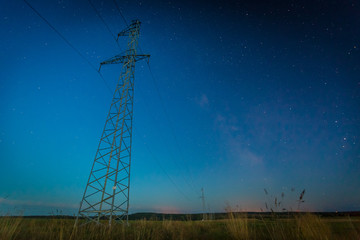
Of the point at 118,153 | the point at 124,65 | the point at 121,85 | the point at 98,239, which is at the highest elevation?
the point at 124,65

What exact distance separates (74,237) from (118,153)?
23.7ft

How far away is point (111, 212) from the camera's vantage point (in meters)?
9.78

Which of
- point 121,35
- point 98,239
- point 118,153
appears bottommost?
point 98,239

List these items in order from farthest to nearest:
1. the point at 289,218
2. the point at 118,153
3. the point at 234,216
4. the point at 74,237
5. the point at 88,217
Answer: the point at 118,153, the point at 88,217, the point at 234,216, the point at 289,218, the point at 74,237

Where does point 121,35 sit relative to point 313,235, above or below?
above

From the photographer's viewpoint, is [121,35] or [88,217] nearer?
[88,217]

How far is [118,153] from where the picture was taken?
11500 millimetres

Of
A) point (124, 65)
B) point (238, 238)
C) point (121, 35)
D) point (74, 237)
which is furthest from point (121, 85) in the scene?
point (238, 238)

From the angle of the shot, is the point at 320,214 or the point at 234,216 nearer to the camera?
the point at 320,214

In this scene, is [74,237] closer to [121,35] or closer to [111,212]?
[111,212]

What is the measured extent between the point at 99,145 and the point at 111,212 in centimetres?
401

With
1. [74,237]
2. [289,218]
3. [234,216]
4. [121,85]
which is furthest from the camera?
[121,85]

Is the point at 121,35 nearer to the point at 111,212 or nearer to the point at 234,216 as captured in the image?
the point at 111,212

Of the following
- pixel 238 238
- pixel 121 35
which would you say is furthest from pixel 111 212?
pixel 121 35
